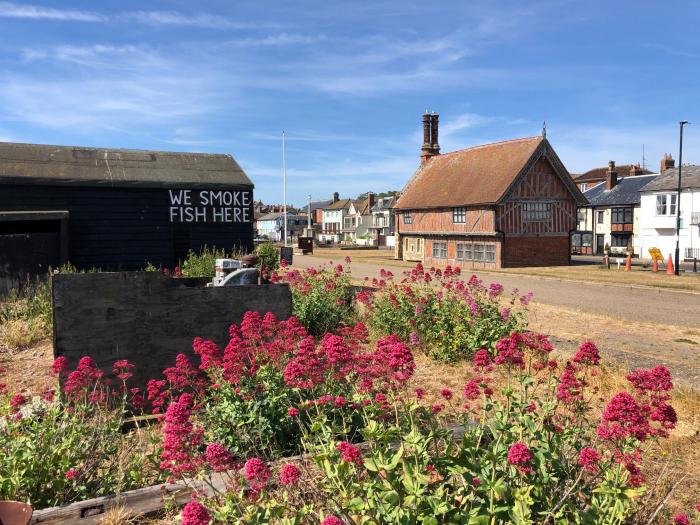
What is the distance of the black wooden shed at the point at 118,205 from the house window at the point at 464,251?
59.3 feet

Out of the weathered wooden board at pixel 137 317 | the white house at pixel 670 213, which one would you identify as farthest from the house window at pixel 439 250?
the weathered wooden board at pixel 137 317

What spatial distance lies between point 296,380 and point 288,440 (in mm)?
960

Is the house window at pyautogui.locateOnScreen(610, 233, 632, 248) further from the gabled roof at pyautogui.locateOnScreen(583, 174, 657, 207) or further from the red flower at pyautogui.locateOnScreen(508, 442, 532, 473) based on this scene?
the red flower at pyautogui.locateOnScreen(508, 442, 532, 473)

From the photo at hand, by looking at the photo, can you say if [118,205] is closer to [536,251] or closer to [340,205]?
[536,251]

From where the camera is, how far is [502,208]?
31.0 metres

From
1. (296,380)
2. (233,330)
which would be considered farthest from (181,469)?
(233,330)

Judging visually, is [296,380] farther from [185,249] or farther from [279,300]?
[185,249]

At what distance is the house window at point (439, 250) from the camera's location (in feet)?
117

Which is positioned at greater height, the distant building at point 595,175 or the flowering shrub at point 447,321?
the distant building at point 595,175

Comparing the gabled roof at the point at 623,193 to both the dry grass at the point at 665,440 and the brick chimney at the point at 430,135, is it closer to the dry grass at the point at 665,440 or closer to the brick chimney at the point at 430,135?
the brick chimney at the point at 430,135

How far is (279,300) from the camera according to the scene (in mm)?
7078

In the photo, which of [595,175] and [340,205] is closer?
[595,175]

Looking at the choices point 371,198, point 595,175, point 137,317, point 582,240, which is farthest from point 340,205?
point 137,317

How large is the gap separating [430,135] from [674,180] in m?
19.5
